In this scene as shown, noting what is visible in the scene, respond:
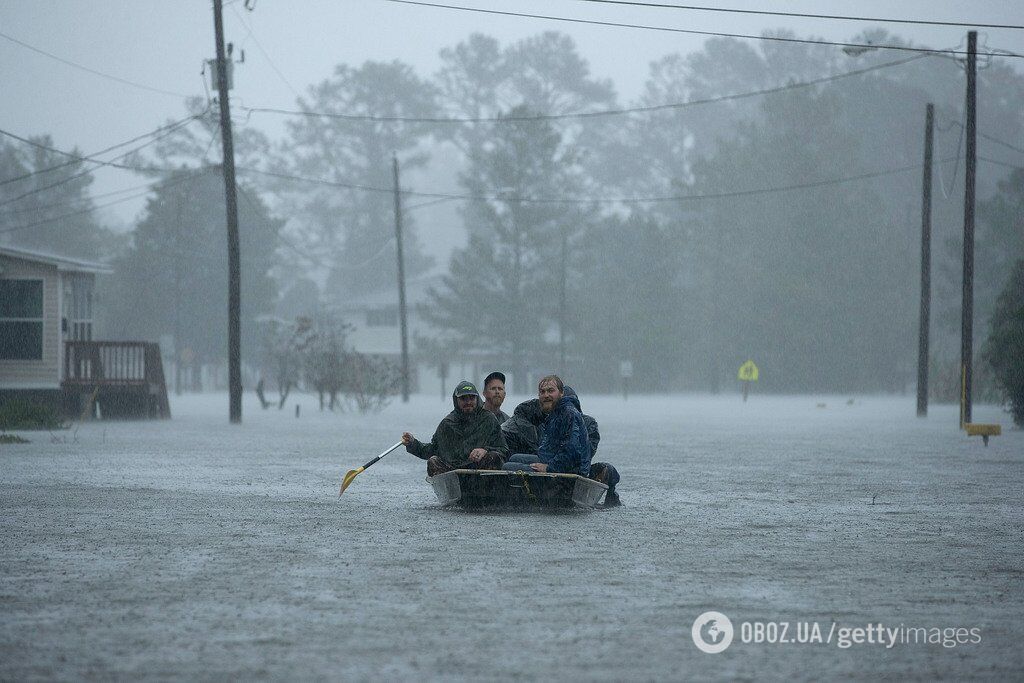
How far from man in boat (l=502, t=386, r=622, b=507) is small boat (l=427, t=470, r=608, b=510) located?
0.49 meters

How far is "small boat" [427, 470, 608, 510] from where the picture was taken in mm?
13516

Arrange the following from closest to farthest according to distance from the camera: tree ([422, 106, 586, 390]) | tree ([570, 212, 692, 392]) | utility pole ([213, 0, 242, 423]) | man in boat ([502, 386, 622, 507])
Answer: man in boat ([502, 386, 622, 507]), utility pole ([213, 0, 242, 423]), tree ([422, 106, 586, 390]), tree ([570, 212, 692, 392])

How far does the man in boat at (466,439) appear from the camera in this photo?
13781 mm

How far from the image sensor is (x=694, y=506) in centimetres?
1466

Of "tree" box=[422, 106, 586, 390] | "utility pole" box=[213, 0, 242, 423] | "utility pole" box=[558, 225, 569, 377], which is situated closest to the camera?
"utility pole" box=[213, 0, 242, 423]

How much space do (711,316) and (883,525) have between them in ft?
238

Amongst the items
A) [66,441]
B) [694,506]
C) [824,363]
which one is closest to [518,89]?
[824,363]

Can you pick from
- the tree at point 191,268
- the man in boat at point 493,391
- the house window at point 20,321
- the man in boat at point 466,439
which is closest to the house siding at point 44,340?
the house window at point 20,321

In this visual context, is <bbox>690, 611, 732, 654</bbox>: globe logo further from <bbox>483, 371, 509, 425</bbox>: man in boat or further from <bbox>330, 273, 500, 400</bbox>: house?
<bbox>330, 273, 500, 400</bbox>: house

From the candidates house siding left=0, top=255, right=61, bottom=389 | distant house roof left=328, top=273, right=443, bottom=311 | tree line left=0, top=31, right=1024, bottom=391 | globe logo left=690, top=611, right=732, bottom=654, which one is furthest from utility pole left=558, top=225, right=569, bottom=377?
globe logo left=690, top=611, right=732, bottom=654

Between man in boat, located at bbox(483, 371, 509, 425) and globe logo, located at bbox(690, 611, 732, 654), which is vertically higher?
man in boat, located at bbox(483, 371, 509, 425)

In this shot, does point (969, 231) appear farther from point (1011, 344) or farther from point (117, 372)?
point (117, 372)

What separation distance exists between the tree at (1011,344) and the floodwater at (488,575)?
1310cm

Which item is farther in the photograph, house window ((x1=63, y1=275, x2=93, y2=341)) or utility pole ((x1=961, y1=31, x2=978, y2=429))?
house window ((x1=63, y1=275, x2=93, y2=341))
